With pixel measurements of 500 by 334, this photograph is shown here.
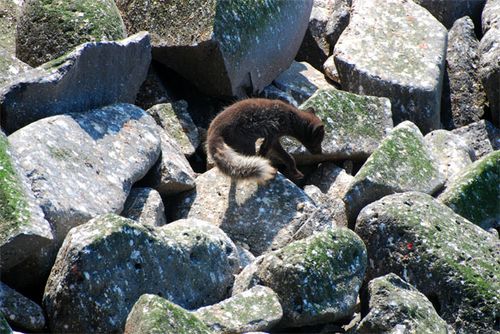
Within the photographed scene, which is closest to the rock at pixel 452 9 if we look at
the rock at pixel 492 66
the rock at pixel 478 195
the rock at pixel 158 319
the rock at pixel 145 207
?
the rock at pixel 492 66

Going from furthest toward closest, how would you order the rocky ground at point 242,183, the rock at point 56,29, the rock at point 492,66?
the rock at point 492,66 < the rock at point 56,29 < the rocky ground at point 242,183

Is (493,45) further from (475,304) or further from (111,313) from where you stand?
(111,313)

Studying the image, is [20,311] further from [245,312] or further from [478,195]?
[478,195]

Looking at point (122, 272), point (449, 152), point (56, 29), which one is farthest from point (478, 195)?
point (56, 29)

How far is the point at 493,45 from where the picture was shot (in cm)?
1244

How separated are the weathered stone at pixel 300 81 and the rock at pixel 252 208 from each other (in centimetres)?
229

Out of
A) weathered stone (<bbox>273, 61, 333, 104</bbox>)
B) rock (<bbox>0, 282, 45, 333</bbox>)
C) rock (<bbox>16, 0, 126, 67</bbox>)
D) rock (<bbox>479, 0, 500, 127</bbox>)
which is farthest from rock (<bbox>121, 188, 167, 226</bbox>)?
rock (<bbox>479, 0, 500, 127</bbox>)

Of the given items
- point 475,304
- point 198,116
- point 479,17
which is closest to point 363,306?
point 475,304

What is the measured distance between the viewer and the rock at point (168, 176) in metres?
9.52

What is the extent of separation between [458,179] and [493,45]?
284 cm

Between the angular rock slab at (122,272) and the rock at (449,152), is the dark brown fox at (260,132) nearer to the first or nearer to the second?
the rock at (449,152)

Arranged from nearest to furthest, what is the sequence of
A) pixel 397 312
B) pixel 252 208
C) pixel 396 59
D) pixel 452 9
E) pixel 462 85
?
pixel 397 312, pixel 252 208, pixel 396 59, pixel 462 85, pixel 452 9

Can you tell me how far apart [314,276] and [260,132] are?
9.27 ft

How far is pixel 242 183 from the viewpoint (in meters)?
9.73
